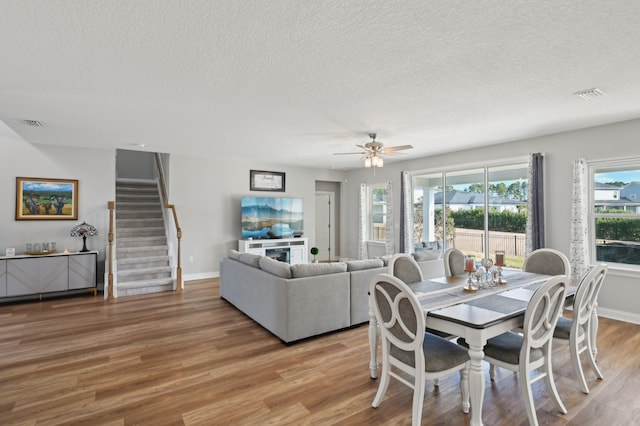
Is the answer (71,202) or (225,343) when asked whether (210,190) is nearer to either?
(71,202)

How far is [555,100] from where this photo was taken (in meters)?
3.46

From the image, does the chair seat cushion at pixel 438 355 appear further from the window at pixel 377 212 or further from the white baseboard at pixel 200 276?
the window at pixel 377 212

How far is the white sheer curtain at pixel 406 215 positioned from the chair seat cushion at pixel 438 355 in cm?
498

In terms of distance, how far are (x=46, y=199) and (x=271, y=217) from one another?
13.4 ft

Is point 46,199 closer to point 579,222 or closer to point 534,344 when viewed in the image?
point 534,344

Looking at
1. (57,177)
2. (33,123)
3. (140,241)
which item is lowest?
(140,241)

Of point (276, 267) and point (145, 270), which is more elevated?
point (276, 267)

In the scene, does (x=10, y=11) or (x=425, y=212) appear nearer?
(x=10, y=11)

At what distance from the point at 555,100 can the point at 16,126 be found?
6.69 m

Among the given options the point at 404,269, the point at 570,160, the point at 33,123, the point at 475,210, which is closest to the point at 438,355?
the point at 404,269

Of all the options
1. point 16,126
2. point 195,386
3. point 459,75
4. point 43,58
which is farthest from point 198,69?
point 16,126

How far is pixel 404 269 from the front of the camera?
129 inches

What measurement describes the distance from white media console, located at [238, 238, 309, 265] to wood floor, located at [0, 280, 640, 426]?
117 inches

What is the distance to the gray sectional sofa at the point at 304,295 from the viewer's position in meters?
3.51
